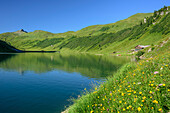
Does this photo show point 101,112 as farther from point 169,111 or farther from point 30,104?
point 30,104

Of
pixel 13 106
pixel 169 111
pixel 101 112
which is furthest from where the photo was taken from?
pixel 13 106

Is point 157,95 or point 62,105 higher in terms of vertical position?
point 157,95

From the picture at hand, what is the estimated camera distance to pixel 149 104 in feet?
26.5

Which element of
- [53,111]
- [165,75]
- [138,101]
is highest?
[165,75]

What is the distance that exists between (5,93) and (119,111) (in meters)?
21.2

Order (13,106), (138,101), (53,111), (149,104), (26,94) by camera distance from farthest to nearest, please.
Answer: (26,94), (13,106), (53,111), (138,101), (149,104)

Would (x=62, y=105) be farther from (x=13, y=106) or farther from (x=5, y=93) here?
(x=5, y=93)

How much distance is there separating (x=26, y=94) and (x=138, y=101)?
63.6ft

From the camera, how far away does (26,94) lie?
70.3 feet

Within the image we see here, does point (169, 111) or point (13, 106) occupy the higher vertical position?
point (169, 111)

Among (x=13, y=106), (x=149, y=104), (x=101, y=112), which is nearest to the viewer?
(x=149, y=104)

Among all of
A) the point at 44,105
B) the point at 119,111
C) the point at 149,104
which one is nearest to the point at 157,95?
the point at 149,104

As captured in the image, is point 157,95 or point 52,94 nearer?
point 157,95

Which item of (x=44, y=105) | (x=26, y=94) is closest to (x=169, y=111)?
(x=44, y=105)
